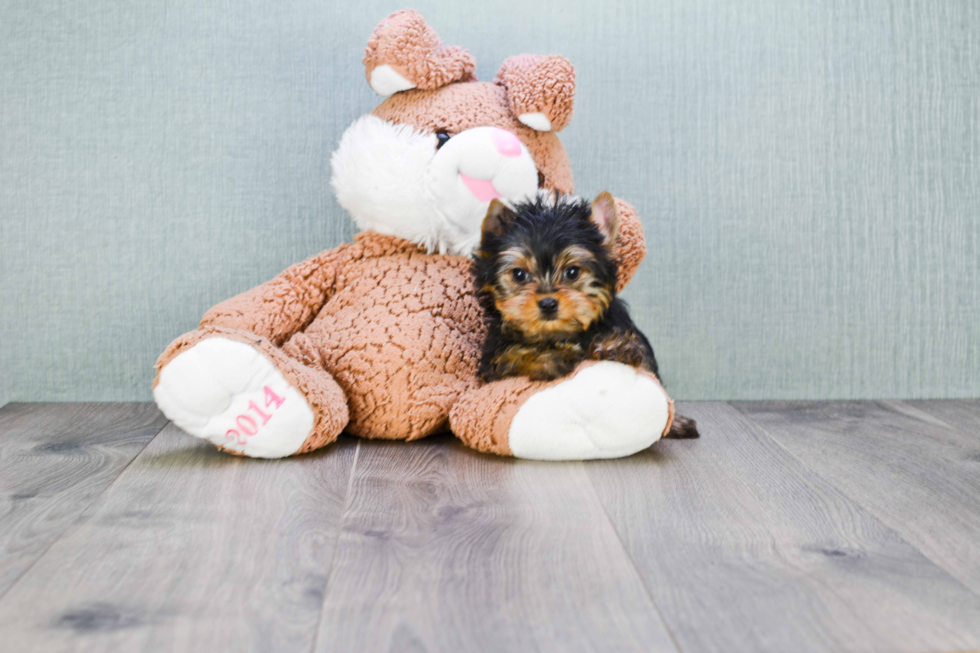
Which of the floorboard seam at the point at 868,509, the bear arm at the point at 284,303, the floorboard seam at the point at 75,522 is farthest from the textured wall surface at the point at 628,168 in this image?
the floorboard seam at the point at 75,522

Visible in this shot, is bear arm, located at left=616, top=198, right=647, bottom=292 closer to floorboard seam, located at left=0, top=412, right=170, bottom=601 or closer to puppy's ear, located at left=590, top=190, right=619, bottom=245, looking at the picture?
puppy's ear, located at left=590, top=190, right=619, bottom=245

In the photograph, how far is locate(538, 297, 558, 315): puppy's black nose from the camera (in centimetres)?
131

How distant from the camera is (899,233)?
2.04 metres

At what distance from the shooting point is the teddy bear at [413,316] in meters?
1.38

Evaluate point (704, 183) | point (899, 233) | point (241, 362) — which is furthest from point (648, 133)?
point (241, 362)

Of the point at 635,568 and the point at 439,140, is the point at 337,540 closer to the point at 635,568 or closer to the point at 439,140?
the point at 635,568

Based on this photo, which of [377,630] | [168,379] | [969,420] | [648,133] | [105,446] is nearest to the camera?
[377,630]

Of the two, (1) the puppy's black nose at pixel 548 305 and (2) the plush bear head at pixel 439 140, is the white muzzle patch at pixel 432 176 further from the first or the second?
(1) the puppy's black nose at pixel 548 305

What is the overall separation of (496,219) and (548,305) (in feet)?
0.68

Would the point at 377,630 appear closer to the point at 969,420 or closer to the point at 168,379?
the point at 168,379

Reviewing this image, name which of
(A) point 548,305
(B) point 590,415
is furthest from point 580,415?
(A) point 548,305

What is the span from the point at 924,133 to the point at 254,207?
66.6 inches

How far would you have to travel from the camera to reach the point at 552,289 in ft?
4.38

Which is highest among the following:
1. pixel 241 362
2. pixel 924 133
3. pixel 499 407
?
pixel 924 133
